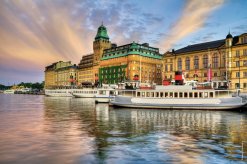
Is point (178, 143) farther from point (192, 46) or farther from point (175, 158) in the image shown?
point (192, 46)

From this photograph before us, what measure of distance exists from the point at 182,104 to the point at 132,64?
378ft

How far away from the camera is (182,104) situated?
6016 cm

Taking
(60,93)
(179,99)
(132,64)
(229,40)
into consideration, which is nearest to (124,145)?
(179,99)

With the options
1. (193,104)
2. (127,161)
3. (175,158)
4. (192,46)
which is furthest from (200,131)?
(192,46)

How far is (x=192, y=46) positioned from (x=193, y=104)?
7753 cm

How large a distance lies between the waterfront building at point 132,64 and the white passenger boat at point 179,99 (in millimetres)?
104067

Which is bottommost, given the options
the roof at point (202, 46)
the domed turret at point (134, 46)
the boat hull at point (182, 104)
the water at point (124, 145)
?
the water at point (124, 145)

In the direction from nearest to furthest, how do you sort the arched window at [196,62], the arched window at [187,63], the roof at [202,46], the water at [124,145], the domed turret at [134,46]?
the water at [124,145], the roof at [202,46], the arched window at [196,62], the arched window at [187,63], the domed turret at [134,46]

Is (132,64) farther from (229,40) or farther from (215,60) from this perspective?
(229,40)

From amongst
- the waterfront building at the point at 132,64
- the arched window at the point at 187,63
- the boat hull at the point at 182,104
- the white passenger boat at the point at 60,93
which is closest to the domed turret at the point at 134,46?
the waterfront building at the point at 132,64

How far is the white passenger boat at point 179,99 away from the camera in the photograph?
57.5 meters

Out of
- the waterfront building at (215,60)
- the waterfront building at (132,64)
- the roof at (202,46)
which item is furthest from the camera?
the waterfront building at (132,64)

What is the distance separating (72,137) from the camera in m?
27.8

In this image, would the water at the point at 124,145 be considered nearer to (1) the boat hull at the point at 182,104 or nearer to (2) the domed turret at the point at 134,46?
(1) the boat hull at the point at 182,104
